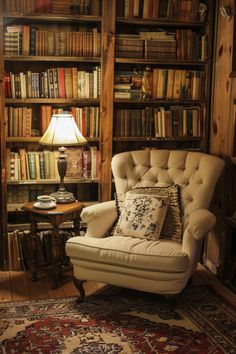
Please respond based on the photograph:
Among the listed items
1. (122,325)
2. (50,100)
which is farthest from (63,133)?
(122,325)

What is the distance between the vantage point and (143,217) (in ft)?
11.5

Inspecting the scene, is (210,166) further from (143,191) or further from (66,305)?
(66,305)

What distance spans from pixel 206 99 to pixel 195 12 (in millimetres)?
717

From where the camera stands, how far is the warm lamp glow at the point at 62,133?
3.69 m

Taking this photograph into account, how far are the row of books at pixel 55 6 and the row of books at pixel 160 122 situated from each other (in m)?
0.84

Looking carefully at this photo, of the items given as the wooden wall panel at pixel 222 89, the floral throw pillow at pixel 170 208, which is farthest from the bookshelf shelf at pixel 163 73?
the floral throw pillow at pixel 170 208

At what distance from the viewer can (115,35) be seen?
13.2ft

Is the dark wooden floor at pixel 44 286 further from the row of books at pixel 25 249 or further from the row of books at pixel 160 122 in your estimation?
the row of books at pixel 160 122

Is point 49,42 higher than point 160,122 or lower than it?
higher

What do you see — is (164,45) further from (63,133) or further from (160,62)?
(63,133)

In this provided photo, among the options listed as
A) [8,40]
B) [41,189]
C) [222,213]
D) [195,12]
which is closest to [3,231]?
[41,189]

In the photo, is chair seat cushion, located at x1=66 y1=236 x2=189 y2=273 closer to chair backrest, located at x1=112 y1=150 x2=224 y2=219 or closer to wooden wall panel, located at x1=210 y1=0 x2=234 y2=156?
chair backrest, located at x1=112 y1=150 x2=224 y2=219

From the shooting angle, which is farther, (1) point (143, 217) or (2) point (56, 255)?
(2) point (56, 255)

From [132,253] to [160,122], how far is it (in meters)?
1.43
